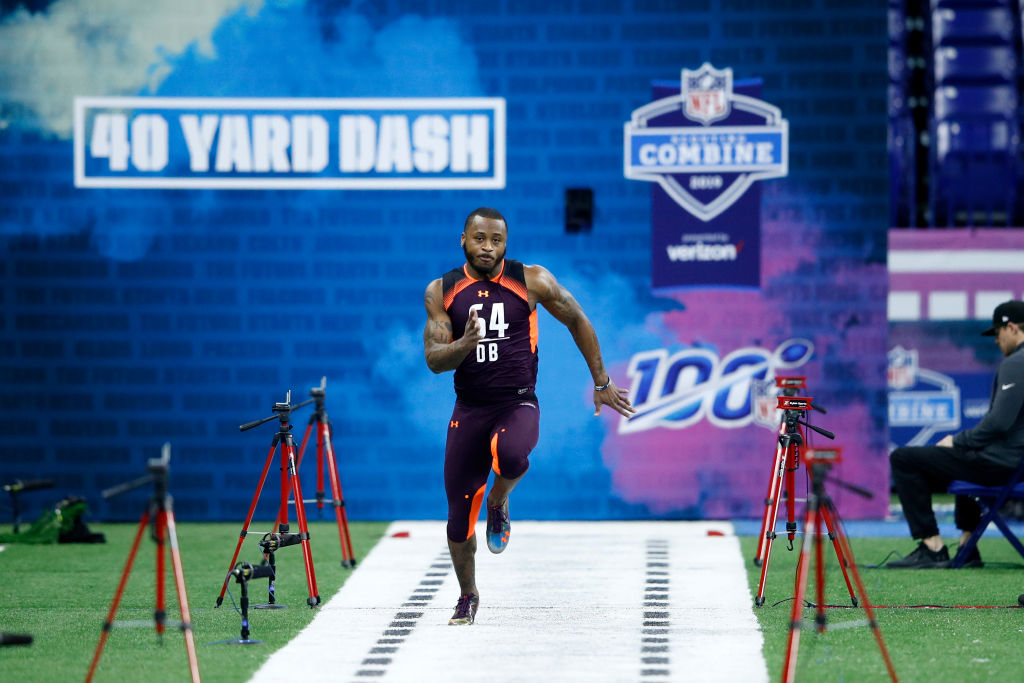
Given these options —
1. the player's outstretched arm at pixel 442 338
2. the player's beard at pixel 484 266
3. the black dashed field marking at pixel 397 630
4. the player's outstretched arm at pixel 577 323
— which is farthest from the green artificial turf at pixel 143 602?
the player's beard at pixel 484 266

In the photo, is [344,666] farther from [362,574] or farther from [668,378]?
Answer: [668,378]

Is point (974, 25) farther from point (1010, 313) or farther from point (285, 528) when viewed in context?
point (285, 528)

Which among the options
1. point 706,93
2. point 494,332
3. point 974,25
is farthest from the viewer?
point 974,25

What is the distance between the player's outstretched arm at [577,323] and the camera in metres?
6.75

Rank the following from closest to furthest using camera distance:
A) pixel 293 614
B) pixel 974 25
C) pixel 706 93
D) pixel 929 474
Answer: pixel 293 614, pixel 929 474, pixel 706 93, pixel 974 25

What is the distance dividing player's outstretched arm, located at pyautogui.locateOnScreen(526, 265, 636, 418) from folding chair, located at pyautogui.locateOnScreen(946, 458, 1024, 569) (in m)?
2.53

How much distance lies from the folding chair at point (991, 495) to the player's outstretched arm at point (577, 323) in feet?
8.29

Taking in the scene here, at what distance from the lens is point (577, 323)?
6.86 meters

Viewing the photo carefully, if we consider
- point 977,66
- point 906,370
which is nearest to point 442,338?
point 906,370

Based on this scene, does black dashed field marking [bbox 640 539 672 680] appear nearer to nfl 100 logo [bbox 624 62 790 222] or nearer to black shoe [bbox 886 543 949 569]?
black shoe [bbox 886 543 949 569]

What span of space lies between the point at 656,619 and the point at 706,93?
492cm

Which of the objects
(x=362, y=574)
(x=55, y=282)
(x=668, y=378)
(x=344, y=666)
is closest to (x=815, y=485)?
(x=344, y=666)

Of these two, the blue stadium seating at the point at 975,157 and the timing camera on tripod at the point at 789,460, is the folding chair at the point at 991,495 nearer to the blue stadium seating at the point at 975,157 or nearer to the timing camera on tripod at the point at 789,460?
the timing camera on tripod at the point at 789,460

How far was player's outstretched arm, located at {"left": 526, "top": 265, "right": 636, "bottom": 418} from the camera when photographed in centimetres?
675
